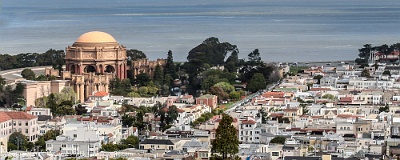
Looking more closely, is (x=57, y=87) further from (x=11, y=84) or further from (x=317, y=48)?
(x=317, y=48)

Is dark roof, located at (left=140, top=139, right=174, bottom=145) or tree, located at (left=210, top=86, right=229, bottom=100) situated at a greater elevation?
tree, located at (left=210, top=86, right=229, bottom=100)

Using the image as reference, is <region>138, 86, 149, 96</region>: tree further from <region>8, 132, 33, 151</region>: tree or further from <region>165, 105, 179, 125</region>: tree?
<region>8, 132, 33, 151</region>: tree

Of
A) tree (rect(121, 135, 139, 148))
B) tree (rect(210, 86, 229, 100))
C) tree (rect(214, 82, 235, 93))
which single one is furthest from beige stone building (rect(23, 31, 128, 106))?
tree (rect(121, 135, 139, 148))

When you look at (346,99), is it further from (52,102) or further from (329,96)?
(52,102)

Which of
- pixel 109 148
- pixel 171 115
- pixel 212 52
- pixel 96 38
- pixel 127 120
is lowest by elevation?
pixel 109 148

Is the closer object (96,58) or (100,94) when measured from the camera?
(100,94)

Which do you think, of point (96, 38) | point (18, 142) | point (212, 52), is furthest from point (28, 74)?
point (18, 142)

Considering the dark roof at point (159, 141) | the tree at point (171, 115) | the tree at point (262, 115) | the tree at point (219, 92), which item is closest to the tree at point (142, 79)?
the tree at point (219, 92)

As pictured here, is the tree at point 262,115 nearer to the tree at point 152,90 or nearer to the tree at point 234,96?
the tree at point 234,96

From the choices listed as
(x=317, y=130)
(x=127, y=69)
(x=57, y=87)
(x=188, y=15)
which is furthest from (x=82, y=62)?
(x=188, y=15)
